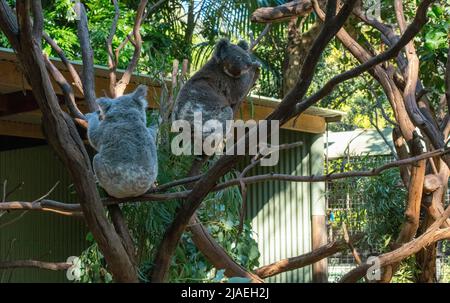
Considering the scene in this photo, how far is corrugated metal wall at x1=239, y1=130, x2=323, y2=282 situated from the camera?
7.17 meters

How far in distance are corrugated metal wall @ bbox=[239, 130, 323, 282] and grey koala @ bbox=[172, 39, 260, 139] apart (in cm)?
306

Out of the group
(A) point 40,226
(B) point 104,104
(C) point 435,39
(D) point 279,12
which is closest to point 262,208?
(A) point 40,226

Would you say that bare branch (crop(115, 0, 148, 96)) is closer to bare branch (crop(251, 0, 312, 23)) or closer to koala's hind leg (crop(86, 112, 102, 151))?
koala's hind leg (crop(86, 112, 102, 151))

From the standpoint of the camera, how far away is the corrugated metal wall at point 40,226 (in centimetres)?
743

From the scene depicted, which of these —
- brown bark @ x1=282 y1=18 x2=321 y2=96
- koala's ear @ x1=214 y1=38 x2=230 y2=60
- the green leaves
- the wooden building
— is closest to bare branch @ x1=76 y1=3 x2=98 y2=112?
koala's ear @ x1=214 y1=38 x2=230 y2=60

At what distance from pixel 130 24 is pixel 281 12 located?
4661 millimetres

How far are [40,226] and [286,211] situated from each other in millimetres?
2738

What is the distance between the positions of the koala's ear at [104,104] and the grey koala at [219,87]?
0.95 m

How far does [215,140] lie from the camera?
368 cm

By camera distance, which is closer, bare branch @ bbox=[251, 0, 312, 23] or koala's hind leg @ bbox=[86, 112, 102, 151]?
koala's hind leg @ bbox=[86, 112, 102, 151]

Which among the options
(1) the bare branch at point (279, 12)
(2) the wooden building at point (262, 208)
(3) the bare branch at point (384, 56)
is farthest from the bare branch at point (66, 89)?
(2) the wooden building at point (262, 208)
